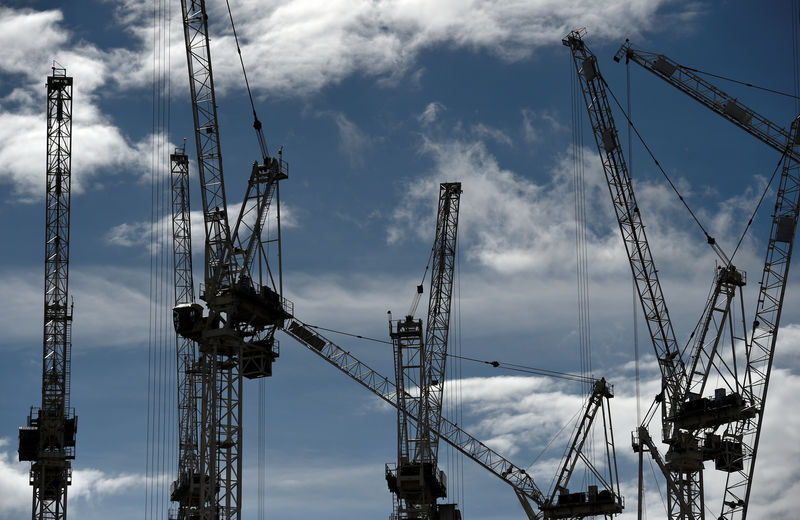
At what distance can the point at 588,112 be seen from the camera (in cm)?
13825

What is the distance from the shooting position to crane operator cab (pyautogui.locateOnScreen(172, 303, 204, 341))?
109 meters

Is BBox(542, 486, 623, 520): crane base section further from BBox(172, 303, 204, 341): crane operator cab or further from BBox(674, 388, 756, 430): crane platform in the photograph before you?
BBox(172, 303, 204, 341): crane operator cab

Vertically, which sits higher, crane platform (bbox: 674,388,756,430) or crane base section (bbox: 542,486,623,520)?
crane platform (bbox: 674,388,756,430)

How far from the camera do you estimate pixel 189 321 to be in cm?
10950

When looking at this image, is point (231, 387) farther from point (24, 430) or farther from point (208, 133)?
point (24, 430)

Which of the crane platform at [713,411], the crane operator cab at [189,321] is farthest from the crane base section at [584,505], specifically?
the crane operator cab at [189,321]

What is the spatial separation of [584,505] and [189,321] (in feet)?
200

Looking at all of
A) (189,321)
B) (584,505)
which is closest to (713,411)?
(584,505)

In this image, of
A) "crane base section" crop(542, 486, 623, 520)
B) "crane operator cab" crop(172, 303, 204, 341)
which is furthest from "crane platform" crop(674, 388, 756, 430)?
"crane operator cab" crop(172, 303, 204, 341)

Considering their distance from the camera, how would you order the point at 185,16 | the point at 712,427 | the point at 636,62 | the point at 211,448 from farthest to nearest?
the point at 636,62 < the point at 712,427 < the point at 185,16 < the point at 211,448

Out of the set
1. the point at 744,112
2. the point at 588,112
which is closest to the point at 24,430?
the point at 588,112

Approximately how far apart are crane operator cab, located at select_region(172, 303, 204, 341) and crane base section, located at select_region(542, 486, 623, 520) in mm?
59759

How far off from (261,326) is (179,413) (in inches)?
1944

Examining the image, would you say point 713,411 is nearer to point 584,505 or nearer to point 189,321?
point 584,505
